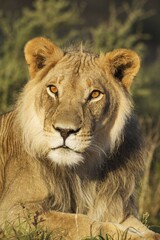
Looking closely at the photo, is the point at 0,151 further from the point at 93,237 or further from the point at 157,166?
the point at 157,166

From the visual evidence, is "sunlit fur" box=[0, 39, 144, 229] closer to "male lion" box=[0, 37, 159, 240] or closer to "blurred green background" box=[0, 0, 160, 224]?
"male lion" box=[0, 37, 159, 240]

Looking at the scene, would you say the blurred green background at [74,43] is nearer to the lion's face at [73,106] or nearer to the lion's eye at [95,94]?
the lion's face at [73,106]

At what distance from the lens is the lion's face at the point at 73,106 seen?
6.46 m

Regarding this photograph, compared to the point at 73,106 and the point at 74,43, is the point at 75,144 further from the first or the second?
the point at 74,43

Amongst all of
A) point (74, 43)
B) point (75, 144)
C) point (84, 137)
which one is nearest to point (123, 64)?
point (74, 43)

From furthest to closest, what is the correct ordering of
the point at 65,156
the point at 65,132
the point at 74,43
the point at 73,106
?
the point at 74,43, the point at 73,106, the point at 65,156, the point at 65,132

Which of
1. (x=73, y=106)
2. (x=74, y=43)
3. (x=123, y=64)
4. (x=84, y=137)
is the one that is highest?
(x=74, y=43)

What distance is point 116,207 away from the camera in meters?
7.17

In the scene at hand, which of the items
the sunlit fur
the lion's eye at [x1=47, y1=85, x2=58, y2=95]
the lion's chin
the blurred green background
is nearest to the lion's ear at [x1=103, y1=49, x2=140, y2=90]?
the sunlit fur

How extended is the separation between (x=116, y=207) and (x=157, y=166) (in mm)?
4229

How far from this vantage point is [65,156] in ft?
21.1

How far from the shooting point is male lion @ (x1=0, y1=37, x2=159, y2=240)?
21.6 feet

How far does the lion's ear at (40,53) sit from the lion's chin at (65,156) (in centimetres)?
87

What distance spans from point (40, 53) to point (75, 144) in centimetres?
103
